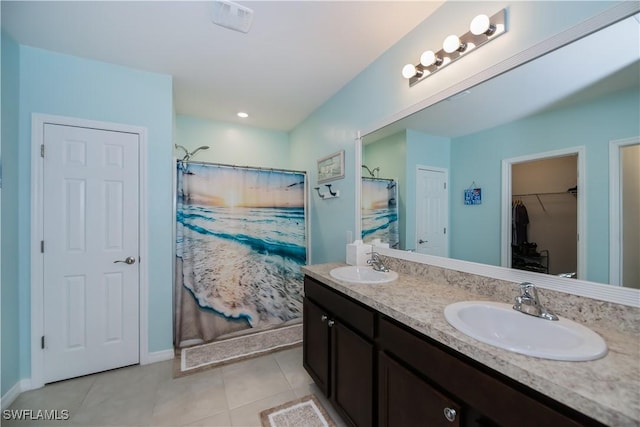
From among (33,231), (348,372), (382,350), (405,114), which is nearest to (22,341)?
(33,231)

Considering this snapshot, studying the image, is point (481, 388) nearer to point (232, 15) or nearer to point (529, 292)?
point (529, 292)

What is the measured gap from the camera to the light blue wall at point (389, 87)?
3.44ft

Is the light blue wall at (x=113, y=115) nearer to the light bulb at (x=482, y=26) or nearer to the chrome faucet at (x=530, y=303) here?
the light bulb at (x=482, y=26)

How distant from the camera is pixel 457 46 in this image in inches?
51.7

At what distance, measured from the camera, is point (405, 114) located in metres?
1.67

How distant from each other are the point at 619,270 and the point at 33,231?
3.26m

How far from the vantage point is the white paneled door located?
188 centimetres

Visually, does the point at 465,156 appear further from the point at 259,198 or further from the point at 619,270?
the point at 259,198

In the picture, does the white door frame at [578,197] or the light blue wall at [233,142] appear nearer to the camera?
the white door frame at [578,197]

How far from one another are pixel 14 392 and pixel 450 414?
2.70 metres

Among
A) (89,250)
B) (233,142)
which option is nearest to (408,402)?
(89,250)

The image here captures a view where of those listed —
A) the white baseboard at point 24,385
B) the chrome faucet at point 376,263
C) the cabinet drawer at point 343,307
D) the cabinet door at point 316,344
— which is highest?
the chrome faucet at point 376,263

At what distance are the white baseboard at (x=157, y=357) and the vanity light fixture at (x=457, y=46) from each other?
288cm

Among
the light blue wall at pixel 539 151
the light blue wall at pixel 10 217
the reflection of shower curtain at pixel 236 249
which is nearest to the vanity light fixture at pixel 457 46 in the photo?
the light blue wall at pixel 539 151
